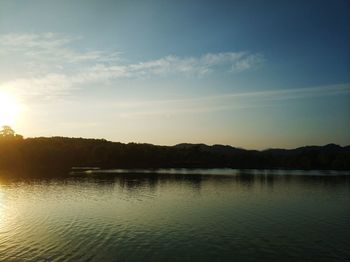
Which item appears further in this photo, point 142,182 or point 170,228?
point 142,182

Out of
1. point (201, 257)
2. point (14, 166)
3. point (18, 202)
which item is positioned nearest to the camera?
point (201, 257)

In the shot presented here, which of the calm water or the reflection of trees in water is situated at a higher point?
the reflection of trees in water

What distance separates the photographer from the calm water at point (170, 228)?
33.4 meters

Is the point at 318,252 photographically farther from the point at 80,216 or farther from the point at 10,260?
the point at 80,216

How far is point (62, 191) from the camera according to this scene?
→ 82.2 meters

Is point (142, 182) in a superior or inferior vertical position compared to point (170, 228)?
superior

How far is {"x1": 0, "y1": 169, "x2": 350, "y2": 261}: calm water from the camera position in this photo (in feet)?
110

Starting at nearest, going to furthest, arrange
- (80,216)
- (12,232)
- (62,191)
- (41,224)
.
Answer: (12,232), (41,224), (80,216), (62,191)

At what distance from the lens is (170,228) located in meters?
44.5

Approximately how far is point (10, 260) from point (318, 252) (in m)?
29.6

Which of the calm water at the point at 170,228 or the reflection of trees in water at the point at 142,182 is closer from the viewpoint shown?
the calm water at the point at 170,228

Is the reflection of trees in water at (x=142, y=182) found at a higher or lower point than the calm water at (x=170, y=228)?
higher

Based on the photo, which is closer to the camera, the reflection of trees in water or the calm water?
the calm water

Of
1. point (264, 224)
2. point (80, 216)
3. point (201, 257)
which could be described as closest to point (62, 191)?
point (80, 216)
